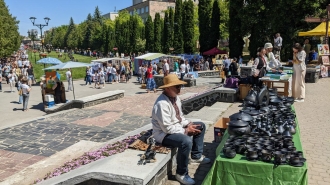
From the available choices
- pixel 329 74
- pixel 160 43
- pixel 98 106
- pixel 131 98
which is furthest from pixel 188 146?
pixel 160 43

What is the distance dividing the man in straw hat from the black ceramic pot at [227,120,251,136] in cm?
58

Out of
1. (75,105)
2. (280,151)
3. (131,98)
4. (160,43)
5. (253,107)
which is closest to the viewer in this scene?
(280,151)

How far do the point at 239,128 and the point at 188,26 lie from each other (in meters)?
37.1

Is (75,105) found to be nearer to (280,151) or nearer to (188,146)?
(188,146)

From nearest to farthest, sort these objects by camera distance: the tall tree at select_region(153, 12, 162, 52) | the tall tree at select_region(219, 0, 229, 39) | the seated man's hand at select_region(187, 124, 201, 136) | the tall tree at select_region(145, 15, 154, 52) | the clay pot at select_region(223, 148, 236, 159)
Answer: the clay pot at select_region(223, 148, 236, 159) < the seated man's hand at select_region(187, 124, 201, 136) < the tall tree at select_region(153, 12, 162, 52) < the tall tree at select_region(219, 0, 229, 39) < the tall tree at select_region(145, 15, 154, 52)

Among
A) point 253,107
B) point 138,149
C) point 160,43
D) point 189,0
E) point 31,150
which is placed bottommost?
point 31,150

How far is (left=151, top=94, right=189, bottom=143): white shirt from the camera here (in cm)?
427

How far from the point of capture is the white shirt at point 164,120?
4273mm

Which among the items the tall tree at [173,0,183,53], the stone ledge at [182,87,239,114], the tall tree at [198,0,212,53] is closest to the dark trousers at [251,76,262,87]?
the stone ledge at [182,87,239,114]

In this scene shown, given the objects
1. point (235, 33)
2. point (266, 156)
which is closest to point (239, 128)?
point (266, 156)

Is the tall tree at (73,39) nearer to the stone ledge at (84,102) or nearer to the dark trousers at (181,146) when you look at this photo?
the stone ledge at (84,102)

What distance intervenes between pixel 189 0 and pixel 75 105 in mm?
31471

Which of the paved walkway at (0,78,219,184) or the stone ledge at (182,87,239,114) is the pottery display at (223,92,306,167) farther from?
the stone ledge at (182,87,239,114)

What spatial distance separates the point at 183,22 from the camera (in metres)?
40.6
